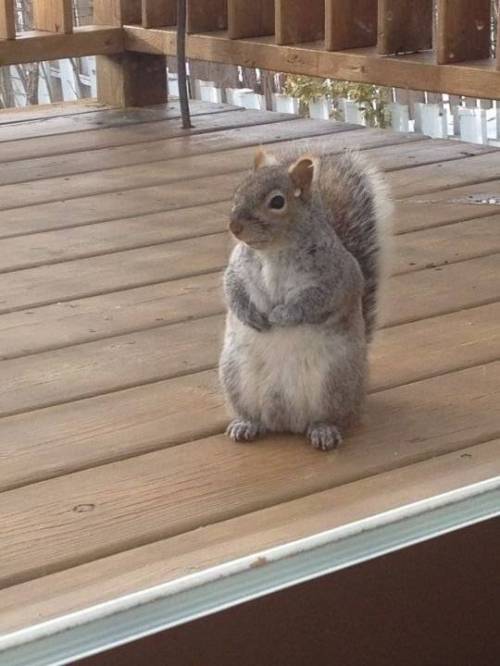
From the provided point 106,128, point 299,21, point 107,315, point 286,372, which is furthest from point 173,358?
point 106,128

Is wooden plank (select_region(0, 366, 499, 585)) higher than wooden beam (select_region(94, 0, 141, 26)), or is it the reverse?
wooden beam (select_region(94, 0, 141, 26))

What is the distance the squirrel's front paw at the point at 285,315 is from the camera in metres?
1.53

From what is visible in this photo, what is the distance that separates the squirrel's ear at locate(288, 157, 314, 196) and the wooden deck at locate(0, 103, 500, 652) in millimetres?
297

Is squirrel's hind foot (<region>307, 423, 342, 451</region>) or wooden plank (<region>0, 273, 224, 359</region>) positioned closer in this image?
squirrel's hind foot (<region>307, 423, 342, 451</region>)

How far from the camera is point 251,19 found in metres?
3.33

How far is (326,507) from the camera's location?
4.72 feet

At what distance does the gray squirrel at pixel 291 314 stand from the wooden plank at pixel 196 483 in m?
0.04

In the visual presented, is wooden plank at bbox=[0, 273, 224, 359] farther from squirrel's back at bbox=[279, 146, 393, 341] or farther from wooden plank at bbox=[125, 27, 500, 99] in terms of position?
wooden plank at bbox=[125, 27, 500, 99]

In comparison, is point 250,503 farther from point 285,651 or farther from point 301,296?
point 285,651

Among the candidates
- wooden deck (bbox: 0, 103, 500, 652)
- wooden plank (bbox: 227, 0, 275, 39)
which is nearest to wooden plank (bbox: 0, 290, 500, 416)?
wooden deck (bbox: 0, 103, 500, 652)

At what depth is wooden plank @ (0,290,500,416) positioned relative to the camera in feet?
5.91

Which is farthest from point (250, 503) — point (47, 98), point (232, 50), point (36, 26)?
point (47, 98)

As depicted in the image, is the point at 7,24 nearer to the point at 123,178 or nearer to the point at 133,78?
the point at 133,78

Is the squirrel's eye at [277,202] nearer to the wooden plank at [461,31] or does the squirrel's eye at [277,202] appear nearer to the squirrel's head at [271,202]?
the squirrel's head at [271,202]
